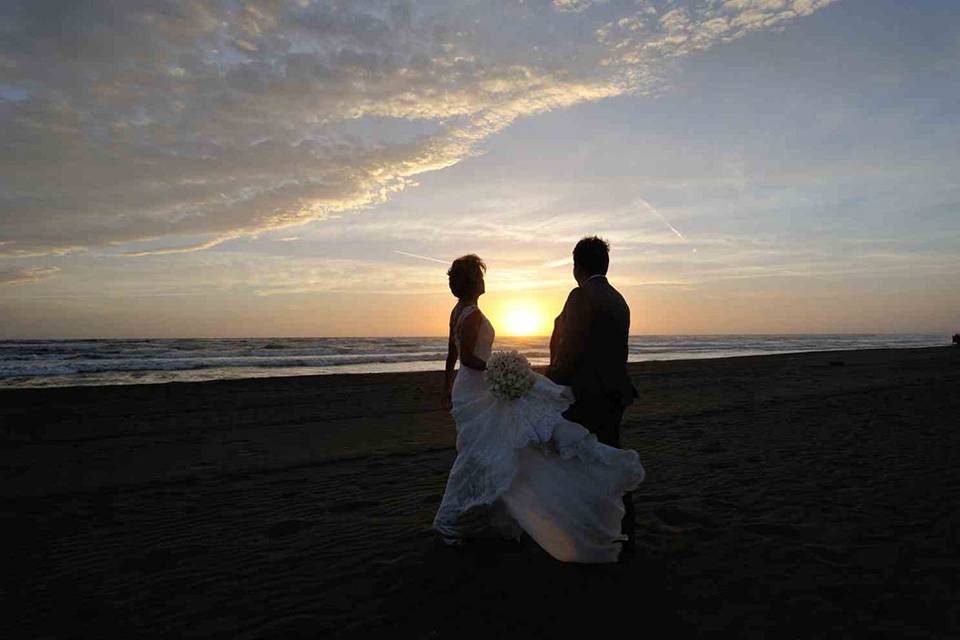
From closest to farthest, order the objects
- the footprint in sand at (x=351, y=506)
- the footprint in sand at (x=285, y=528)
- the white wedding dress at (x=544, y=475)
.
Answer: the white wedding dress at (x=544, y=475) → the footprint in sand at (x=285, y=528) → the footprint in sand at (x=351, y=506)

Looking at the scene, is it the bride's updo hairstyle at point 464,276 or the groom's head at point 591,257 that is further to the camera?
the bride's updo hairstyle at point 464,276

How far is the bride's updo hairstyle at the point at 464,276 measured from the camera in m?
5.12

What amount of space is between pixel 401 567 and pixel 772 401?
12431 mm

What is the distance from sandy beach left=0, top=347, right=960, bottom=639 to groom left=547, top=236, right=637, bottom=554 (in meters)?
1.04

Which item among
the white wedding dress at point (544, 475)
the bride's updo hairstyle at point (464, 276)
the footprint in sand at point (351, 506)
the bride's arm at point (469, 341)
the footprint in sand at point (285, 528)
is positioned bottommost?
the footprint in sand at point (285, 528)

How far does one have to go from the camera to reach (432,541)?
5.22 m

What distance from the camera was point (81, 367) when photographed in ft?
93.8

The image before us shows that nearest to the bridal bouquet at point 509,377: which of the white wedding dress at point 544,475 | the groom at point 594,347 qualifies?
the white wedding dress at point 544,475

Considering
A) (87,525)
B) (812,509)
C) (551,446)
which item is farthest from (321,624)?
(812,509)

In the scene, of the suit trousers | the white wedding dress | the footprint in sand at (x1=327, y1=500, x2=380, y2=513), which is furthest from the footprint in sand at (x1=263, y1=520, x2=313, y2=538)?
the suit trousers

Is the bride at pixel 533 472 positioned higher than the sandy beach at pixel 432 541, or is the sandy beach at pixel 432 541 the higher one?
the bride at pixel 533 472

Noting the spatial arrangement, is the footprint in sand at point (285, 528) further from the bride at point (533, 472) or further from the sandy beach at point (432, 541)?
the bride at point (533, 472)

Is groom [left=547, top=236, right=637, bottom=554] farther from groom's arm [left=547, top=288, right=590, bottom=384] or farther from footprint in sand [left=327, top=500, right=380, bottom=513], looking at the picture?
footprint in sand [left=327, top=500, right=380, bottom=513]

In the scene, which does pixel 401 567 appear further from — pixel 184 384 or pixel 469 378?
pixel 184 384
